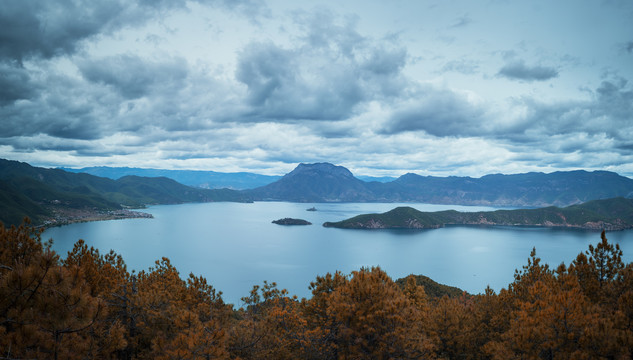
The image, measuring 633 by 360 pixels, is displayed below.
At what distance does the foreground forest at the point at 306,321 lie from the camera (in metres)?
9.37

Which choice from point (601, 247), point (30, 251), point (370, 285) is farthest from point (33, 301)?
point (601, 247)

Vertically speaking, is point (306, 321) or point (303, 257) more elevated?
point (306, 321)

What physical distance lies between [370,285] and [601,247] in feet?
49.9

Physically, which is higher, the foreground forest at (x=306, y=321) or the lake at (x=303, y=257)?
the foreground forest at (x=306, y=321)

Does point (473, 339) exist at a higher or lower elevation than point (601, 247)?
lower

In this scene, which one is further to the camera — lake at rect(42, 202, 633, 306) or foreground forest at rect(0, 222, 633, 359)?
lake at rect(42, 202, 633, 306)

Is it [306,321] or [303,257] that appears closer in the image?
[306,321]

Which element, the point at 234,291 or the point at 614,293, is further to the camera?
the point at 234,291

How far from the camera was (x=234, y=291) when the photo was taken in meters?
102

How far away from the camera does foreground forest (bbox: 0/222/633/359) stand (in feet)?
30.7

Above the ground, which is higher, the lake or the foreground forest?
the foreground forest

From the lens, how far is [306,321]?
19.4m

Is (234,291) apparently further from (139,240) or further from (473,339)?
(139,240)

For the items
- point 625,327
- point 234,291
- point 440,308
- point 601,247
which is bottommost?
point 234,291
